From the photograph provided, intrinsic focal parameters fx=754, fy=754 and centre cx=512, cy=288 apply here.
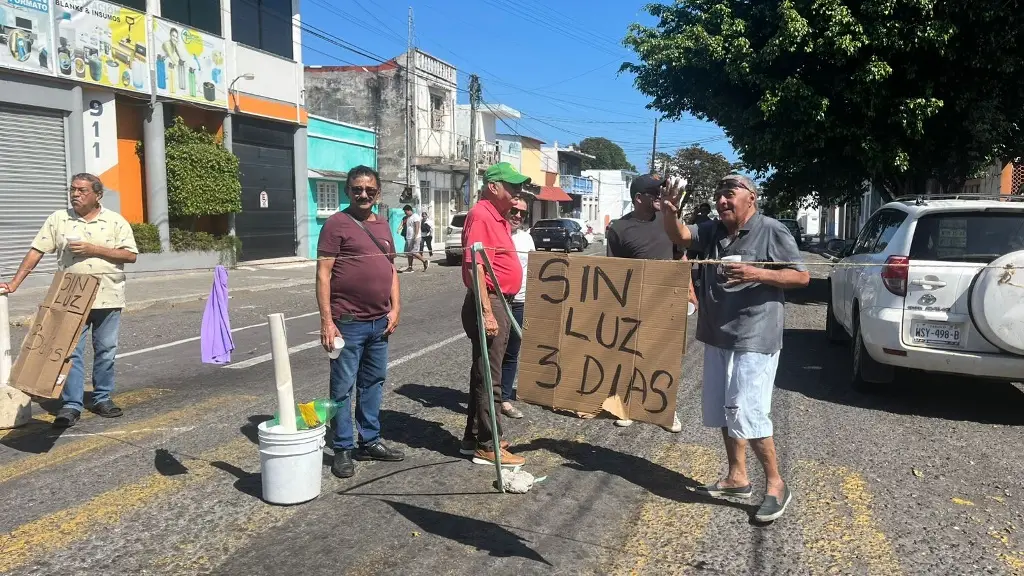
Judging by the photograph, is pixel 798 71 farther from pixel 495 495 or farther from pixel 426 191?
pixel 426 191

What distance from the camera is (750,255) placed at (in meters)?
3.96

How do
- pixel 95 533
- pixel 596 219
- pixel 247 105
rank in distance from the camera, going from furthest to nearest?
pixel 596 219 → pixel 247 105 → pixel 95 533

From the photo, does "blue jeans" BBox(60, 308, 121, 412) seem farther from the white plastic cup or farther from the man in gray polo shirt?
the man in gray polo shirt

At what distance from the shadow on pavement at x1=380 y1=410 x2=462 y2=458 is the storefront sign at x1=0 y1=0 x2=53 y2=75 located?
1289 cm

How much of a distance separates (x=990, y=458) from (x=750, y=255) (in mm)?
2530

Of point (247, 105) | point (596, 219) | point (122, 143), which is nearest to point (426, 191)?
point (247, 105)

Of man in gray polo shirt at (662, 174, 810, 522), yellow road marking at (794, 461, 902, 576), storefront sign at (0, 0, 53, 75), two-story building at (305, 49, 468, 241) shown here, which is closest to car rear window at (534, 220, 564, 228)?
two-story building at (305, 49, 468, 241)

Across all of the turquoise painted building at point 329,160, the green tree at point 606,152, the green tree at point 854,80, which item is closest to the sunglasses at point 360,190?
the green tree at point 854,80

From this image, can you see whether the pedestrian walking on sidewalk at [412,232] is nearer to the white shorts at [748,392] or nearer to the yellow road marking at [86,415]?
the yellow road marking at [86,415]

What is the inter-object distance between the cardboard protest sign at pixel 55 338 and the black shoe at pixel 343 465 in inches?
74.7

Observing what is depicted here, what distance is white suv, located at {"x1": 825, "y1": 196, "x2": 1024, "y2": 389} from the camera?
17.9 feet

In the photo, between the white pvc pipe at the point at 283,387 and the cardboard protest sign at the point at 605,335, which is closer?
the cardboard protest sign at the point at 605,335

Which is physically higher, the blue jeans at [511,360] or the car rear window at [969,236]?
the car rear window at [969,236]

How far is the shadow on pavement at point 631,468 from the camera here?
4.26 meters
